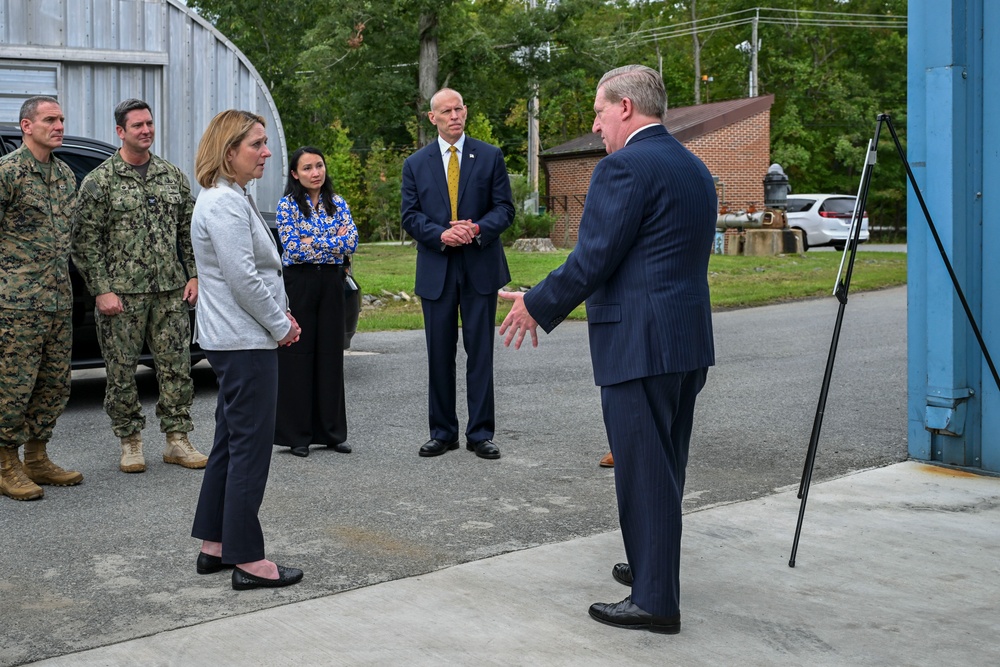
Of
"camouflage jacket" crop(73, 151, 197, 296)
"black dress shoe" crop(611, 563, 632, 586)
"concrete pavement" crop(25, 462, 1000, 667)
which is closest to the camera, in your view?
"concrete pavement" crop(25, 462, 1000, 667)

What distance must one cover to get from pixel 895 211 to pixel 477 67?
21858 mm

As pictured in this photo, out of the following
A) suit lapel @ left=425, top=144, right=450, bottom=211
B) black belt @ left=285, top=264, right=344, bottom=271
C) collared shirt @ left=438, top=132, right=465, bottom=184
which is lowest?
black belt @ left=285, top=264, right=344, bottom=271

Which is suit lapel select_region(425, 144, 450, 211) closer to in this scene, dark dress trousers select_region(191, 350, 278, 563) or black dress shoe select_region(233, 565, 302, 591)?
dark dress trousers select_region(191, 350, 278, 563)

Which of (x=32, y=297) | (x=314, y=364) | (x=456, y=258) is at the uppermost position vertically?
(x=456, y=258)

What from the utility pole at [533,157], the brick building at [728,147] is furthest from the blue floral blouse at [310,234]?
the brick building at [728,147]

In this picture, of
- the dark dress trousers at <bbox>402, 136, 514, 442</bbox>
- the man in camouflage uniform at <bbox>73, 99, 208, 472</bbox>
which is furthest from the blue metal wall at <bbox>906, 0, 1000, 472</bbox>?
the man in camouflage uniform at <bbox>73, 99, 208, 472</bbox>

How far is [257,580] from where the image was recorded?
4.56m

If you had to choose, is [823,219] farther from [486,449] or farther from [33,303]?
[33,303]

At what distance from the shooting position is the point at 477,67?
1222 inches

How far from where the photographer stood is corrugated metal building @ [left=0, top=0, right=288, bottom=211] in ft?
48.2

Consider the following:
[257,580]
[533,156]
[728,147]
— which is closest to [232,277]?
[257,580]

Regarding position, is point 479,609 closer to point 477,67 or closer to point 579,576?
point 579,576

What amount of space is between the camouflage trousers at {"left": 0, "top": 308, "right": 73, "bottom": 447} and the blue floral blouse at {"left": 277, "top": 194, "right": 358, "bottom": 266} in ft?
4.49

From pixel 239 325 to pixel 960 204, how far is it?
3856 millimetres
